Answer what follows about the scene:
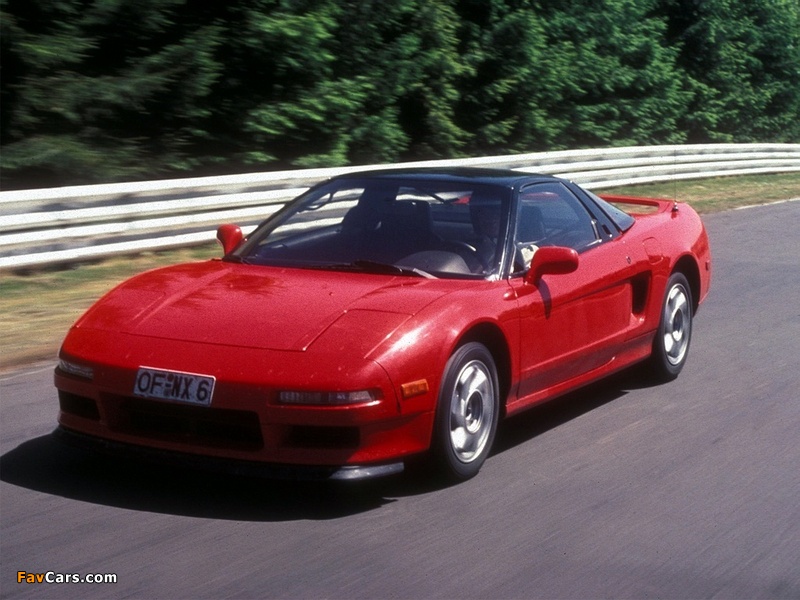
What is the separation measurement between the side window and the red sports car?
0.01m

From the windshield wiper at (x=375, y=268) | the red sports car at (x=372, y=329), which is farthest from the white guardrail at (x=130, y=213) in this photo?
the windshield wiper at (x=375, y=268)

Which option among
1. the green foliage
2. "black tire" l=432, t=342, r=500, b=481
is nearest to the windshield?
"black tire" l=432, t=342, r=500, b=481

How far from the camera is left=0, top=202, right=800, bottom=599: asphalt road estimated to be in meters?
4.00

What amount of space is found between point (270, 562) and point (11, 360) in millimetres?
3805

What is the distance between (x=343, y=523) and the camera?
4.57 metres

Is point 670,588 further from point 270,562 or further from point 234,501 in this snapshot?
point 234,501

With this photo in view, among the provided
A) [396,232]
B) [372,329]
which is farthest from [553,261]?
[372,329]

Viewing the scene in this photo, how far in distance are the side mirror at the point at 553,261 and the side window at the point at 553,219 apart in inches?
10.8

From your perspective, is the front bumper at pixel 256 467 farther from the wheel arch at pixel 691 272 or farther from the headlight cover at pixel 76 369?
the wheel arch at pixel 691 272

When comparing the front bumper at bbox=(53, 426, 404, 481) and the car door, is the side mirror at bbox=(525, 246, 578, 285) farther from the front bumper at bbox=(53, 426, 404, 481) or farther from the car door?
the front bumper at bbox=(53, 426, 404, 481)

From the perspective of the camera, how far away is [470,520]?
4.67 meters

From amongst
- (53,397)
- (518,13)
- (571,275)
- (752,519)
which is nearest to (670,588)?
(752,519)

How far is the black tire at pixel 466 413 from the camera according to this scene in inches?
Result: 195

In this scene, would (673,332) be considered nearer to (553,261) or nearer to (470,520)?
(553,261)
